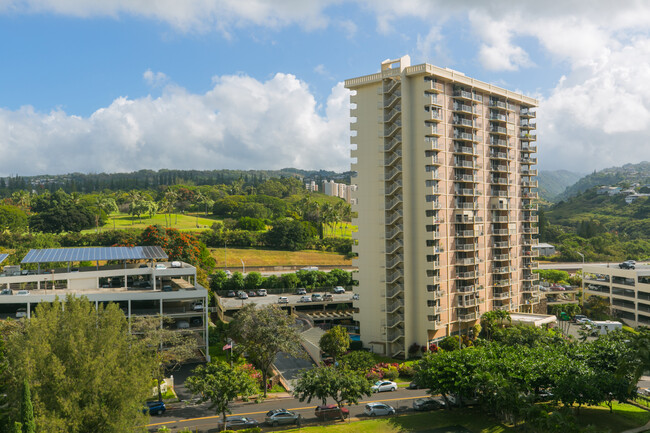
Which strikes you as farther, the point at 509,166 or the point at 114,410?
the point at 509,166

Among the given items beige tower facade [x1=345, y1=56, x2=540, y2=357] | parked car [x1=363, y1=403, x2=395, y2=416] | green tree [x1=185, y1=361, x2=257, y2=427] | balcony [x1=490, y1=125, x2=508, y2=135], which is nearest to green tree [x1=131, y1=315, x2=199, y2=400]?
green tree [x1=185, y1=361, x2=257, y2=427]

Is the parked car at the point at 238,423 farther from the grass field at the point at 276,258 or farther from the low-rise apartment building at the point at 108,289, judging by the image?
the grass field at the point at 276,258

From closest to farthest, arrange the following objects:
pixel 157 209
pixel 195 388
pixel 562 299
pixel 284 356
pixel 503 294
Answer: pixel 195 388 < pixel 284 356 < pixel 503 294 < pixel 562 299 < pixel 157 209

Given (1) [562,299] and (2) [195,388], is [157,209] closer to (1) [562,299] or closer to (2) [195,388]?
(1) [562,299]

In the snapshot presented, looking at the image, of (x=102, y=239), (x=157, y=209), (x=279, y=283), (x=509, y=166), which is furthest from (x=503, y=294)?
(x=157, y=209)

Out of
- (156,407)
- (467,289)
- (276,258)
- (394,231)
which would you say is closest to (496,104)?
(394,231)

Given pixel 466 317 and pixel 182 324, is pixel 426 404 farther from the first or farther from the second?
pixel 182 324
